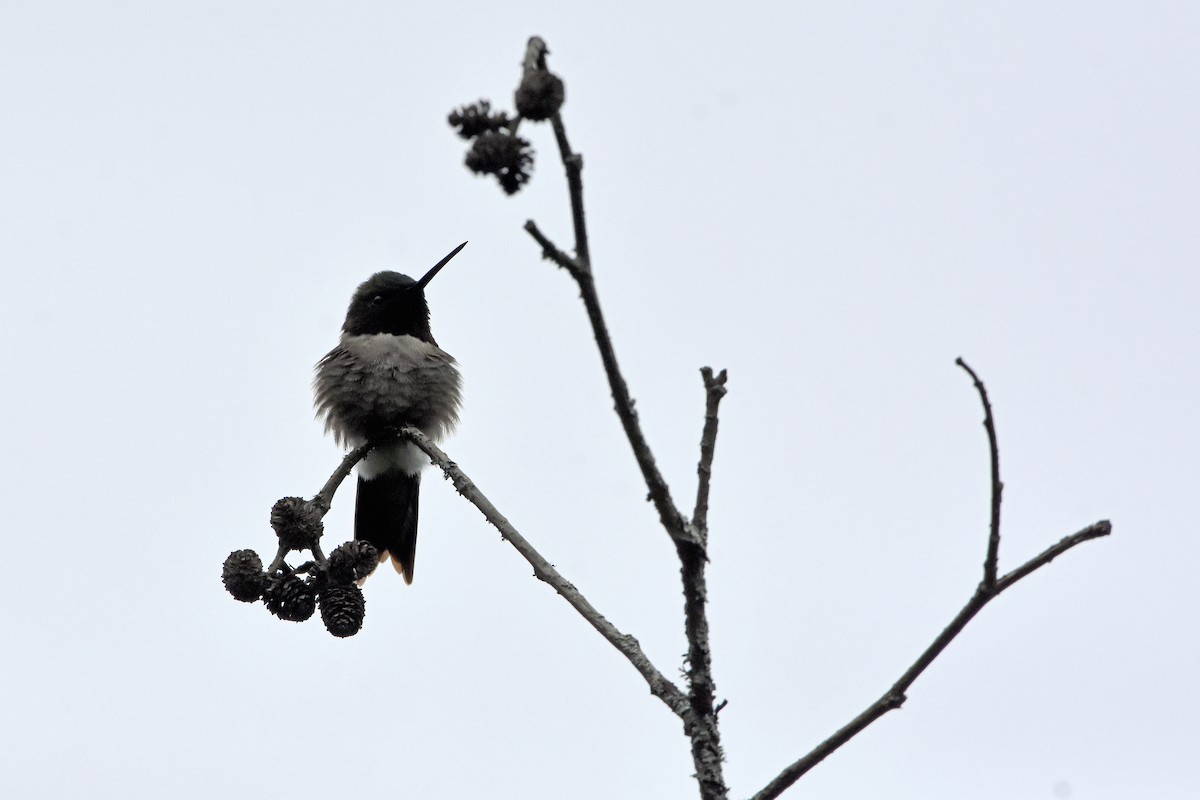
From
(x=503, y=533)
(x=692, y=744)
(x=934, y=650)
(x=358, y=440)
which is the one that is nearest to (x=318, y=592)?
(x=503, y=533)

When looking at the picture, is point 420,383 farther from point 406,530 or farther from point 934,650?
point 934,650

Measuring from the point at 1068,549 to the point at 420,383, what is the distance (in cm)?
446

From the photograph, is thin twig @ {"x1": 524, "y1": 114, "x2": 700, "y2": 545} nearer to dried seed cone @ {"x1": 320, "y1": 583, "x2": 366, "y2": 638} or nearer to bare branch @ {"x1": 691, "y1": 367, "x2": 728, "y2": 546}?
bare branch @ {"x1": 691, "y1": 367, "x2": 728, "y2": 546}

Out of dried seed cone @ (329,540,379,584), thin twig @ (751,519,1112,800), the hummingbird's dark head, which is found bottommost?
thin twig @ (751,519,1112,800)

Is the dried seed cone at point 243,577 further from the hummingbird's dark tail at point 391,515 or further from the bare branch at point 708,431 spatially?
the hummingbird's dark tail at point 391,515

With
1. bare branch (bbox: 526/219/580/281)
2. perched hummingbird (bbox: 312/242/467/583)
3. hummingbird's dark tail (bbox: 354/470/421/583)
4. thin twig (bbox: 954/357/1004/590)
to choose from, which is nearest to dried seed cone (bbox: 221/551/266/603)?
bare branch (bbox: 526/219/580/281)

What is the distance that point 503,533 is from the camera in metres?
2.73

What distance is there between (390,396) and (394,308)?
3.52ft

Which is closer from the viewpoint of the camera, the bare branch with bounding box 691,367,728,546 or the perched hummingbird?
the bare branch with bounding box 691,367,728,546

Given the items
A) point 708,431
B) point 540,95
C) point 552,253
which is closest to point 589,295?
point 552,253

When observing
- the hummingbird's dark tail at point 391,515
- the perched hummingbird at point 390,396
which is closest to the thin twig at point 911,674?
the perched hummingbird at point 390,396

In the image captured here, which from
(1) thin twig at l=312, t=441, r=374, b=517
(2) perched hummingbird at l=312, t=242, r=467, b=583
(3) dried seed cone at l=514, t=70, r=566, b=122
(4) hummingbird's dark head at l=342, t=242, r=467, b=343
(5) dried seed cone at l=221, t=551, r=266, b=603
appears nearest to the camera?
(3) dried seed cone at l=514, t=70, r=566, b=122

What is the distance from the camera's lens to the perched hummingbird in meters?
6.11

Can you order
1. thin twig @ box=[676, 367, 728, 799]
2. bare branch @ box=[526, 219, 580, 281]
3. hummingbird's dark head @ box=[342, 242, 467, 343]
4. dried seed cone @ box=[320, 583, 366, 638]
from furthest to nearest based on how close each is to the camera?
hummingbird's dark head @ box=[342, 242, 467, 343]
dried seed cone @ box=[320, 583, 366, 638]
thin twig @ box=[676, 367, 728, 799]
bare branch @ box=[526, 219, 580, 281]
